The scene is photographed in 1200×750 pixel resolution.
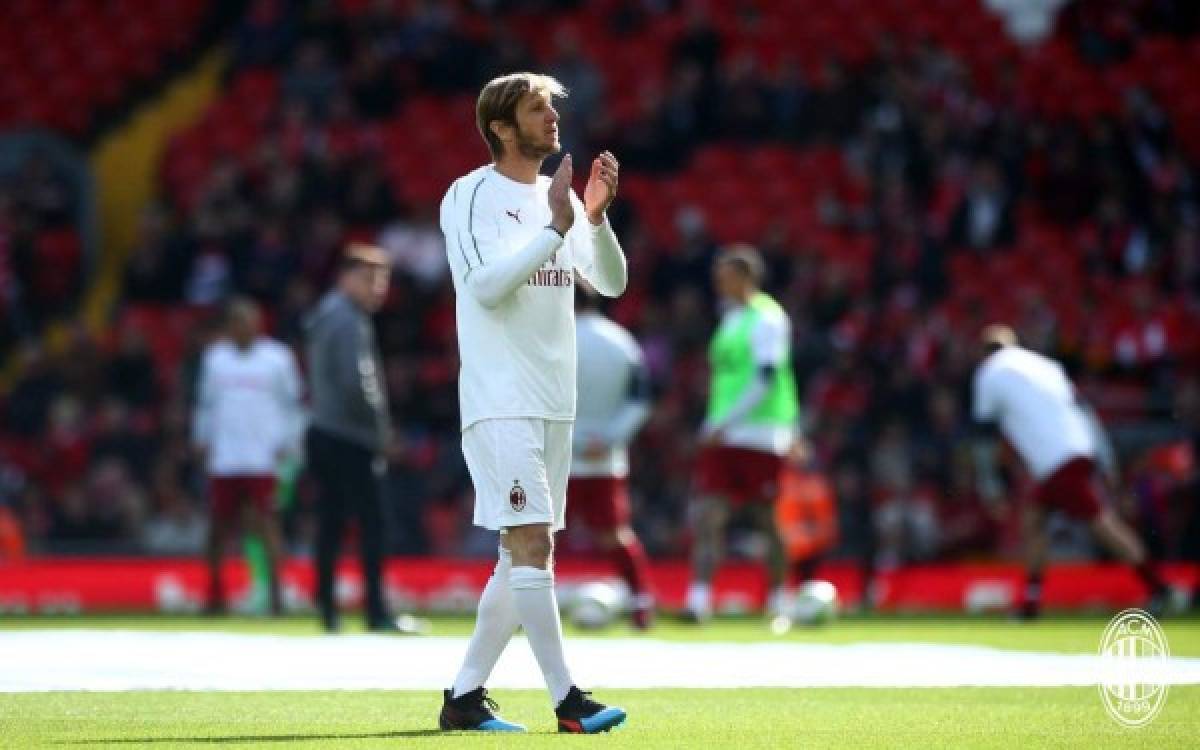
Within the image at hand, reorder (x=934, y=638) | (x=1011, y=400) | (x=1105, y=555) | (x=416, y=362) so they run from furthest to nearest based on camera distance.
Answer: (x=416, y=362) → (x=1105, y=555) → (x=1011, y=400) → (x=934, y=638)

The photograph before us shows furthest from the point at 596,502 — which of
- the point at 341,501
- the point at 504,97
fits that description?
the point at 504,97

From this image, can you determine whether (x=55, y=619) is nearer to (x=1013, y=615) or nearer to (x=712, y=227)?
(x=1013, y=615)

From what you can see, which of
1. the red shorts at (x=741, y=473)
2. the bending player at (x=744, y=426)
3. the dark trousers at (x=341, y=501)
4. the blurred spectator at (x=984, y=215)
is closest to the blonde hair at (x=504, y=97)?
the dark trousers at (x=341, y=501)

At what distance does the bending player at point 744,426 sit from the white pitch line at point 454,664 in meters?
2.39

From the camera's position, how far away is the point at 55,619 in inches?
→ 668

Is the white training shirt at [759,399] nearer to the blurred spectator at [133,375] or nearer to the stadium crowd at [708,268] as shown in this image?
the stadium crowd at [708,268]

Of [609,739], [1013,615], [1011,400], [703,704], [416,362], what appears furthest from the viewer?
[416,362]

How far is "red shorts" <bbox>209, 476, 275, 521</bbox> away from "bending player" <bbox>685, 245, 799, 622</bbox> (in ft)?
12.7

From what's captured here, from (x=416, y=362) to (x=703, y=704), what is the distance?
14367 millimetres

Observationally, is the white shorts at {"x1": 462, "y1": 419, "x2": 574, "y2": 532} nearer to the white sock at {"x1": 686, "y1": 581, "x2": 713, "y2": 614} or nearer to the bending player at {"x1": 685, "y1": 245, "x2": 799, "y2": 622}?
the bending player at {"x1": 685, "y1": 245, "x2": 799, "y2": 622}

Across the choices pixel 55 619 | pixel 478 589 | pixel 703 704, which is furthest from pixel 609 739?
pixel 478 589

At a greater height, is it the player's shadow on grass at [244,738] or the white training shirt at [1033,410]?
the white training shirt at [1033,410]

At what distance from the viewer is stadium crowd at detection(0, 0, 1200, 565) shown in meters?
20.7

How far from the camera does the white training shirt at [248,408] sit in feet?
59.2
